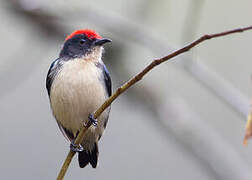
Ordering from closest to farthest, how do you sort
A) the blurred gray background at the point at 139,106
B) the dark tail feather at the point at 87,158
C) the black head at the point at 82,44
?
the black head at the point at 82,44, the dark tail feather at the point at 87,158, the blurred gray background at the point at 139,106

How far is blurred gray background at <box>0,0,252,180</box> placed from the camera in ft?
18.5

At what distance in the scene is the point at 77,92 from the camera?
12.6ft

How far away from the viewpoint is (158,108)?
6.25m

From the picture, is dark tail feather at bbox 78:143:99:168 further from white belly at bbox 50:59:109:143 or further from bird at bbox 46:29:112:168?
white belly at bbox 50:59:109:143

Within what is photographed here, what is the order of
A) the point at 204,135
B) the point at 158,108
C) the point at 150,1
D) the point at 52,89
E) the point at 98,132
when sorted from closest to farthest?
the point at 52,89 → the point at 98,132 → the point at 150,1 → the point at 204,135 → the point at 158,108

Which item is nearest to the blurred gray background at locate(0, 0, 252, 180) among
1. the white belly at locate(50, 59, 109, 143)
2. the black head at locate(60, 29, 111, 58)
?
→ the black head at locate(60, 29, 111, 58)

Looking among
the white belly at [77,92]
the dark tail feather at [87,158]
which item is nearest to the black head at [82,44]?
the white belly at [77,92]

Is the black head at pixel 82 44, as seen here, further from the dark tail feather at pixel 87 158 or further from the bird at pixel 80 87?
the dark tail feather at pixel 87 158

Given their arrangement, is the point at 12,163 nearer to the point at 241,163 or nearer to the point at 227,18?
the point at 241,163

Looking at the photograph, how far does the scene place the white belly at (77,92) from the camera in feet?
12.6

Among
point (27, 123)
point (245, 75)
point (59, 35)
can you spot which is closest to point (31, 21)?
point (59, 35)

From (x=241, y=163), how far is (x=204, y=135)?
604 mm

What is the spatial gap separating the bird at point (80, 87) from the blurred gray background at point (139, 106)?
1.00m

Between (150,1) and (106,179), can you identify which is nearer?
(150,1)
